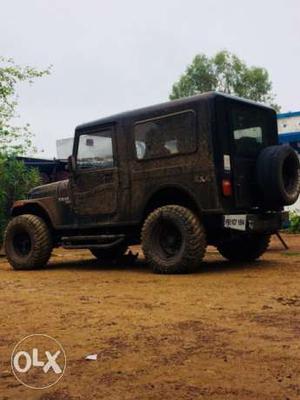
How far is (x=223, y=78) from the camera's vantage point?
46.4m

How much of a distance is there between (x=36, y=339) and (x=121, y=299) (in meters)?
1.87

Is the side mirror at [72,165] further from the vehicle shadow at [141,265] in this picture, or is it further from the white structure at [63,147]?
the white structure at [63,147]

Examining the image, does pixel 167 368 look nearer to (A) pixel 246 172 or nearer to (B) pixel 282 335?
(B) pixel 282 335

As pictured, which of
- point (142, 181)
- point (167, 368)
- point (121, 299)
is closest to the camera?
point (167, 368)

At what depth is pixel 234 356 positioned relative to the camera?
362 centimetres

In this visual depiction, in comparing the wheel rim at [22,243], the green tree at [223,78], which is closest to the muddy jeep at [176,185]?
the wheel rim at [22,243]

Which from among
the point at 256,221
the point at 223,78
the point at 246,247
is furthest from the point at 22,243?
the point at 223,78

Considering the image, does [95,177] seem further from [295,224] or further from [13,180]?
[295,224]

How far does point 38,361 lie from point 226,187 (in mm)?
4535

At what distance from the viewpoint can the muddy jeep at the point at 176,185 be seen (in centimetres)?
766

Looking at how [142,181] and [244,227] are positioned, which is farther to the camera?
[142,181]

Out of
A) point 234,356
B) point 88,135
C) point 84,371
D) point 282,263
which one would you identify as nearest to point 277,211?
point 282,263

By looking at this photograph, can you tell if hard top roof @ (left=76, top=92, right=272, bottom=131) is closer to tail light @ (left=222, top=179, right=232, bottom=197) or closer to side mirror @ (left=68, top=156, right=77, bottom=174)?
side mirror @ (left=68, top=156, right=77, bottom=174)

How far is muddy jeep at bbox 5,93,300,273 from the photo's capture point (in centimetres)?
766
